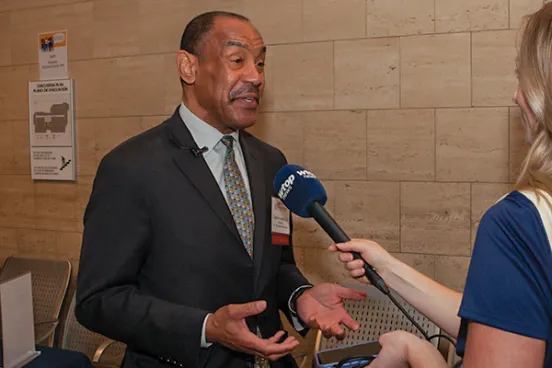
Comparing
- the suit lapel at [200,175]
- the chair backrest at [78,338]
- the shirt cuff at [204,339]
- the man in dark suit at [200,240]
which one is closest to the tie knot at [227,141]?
the man in dark suit at [200,240]

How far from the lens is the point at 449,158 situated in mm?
3219

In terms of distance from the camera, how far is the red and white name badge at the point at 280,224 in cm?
201

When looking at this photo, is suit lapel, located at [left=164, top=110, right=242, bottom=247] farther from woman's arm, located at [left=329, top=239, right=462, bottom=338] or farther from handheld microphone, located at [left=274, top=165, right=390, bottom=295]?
woman's arm, located at [left=329, top=239, right=462, bottom=338]

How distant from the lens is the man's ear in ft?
6.88

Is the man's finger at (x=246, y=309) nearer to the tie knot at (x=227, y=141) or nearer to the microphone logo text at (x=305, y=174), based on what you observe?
the microphone logo text at (x=305, y=174)

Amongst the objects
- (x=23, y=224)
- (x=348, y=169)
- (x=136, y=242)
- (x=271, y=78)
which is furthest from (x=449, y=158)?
(x=23, y=224)

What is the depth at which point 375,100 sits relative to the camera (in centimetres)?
336

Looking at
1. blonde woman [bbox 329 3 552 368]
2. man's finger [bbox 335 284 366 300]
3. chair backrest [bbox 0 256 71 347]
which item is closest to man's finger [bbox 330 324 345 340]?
man's finger [bbox 335 284 366 300]

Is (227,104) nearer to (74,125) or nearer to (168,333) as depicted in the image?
(168,333)

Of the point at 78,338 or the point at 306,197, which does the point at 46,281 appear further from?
the point at 306,197

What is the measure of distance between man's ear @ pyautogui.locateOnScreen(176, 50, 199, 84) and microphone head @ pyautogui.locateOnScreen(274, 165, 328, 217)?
1.76ft

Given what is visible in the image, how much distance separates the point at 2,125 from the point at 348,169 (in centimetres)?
276

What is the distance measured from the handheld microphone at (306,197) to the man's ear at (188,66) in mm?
521

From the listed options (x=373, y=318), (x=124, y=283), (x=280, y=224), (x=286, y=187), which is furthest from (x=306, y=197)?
(x=373, y=318)
